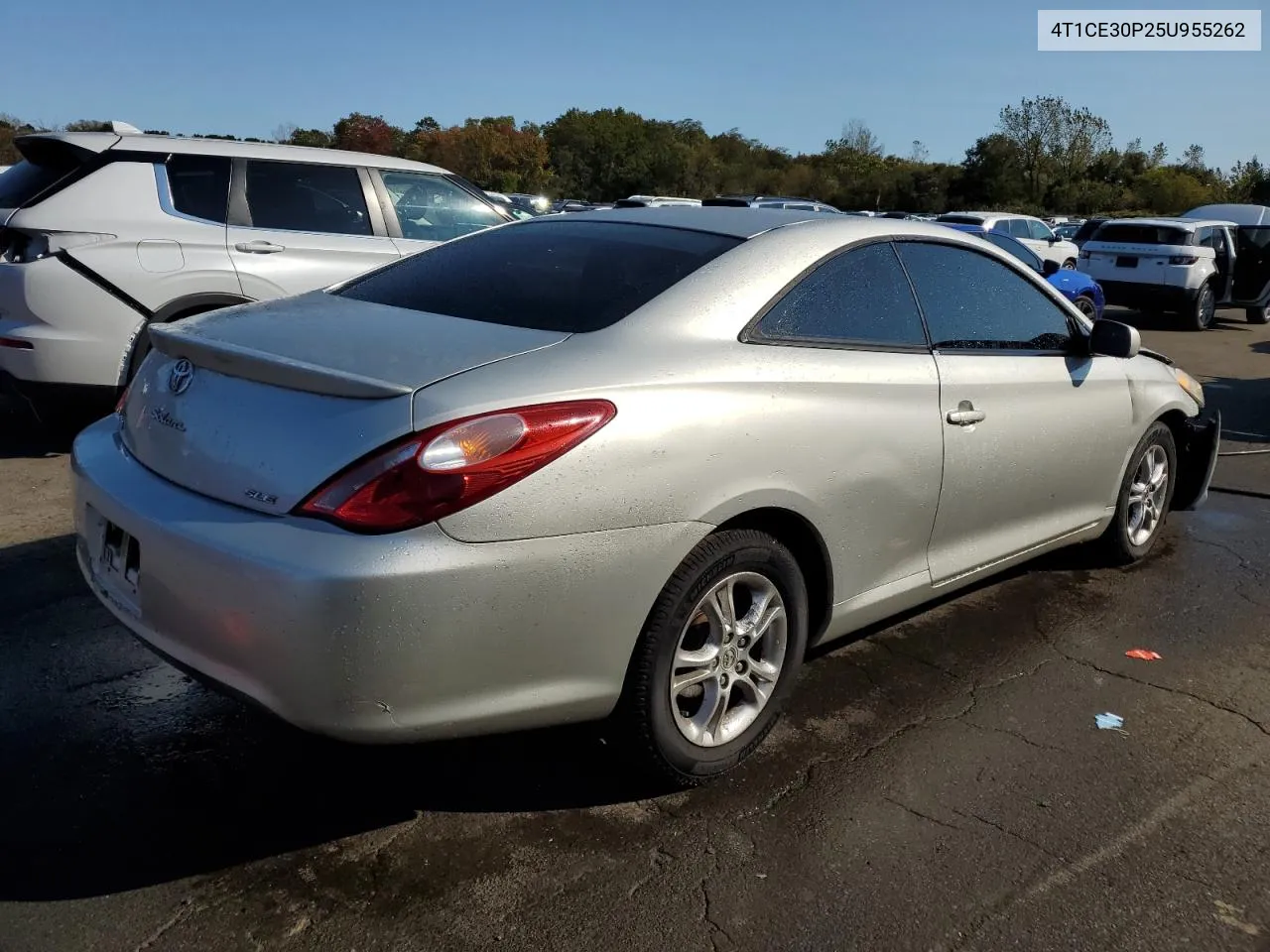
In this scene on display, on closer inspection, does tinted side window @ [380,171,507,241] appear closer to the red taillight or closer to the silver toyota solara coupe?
the silver toyota solara coupe

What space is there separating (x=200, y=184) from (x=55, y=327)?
3.99 ft

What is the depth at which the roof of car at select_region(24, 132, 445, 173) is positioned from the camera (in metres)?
6.09

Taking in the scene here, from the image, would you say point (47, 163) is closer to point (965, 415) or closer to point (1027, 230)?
point (965, 415)

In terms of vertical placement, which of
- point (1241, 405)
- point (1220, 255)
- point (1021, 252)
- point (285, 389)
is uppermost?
point (1021, 252)

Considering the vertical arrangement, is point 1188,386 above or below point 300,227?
below

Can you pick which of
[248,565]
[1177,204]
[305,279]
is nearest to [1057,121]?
[1177,204]

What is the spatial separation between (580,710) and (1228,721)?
226 cm

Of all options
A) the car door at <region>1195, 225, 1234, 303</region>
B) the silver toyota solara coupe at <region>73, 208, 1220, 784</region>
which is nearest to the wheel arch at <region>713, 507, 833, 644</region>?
the silver toyota solara coupe at <region>73, 208, 1220, 784</region>

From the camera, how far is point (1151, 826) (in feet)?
9.36

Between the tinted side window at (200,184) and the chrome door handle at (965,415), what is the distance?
4.59 m

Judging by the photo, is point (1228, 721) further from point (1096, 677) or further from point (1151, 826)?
point (1151, 826)

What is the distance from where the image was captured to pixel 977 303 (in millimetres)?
3871

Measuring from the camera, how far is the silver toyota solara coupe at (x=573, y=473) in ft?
7.57

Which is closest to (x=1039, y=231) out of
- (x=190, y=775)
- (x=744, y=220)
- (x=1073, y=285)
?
(x=1073, y=285)
